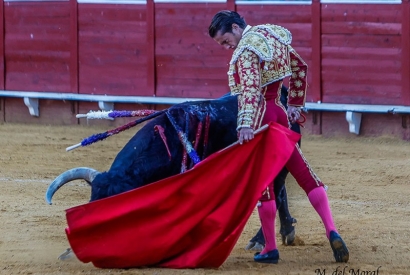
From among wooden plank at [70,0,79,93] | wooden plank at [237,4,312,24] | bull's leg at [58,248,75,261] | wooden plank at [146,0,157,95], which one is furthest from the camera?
wooden plank at [70,0,79,93]

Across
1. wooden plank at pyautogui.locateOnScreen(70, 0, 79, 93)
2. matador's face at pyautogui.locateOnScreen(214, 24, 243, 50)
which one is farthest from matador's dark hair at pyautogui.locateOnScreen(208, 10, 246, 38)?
wooden plank at pyautogui.locateOnScreen(70, 0, 79, 93)

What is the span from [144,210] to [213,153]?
505mm

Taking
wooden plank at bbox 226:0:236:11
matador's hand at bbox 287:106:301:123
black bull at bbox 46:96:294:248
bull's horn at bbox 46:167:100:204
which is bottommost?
bull's horn at bbox 46:167:100:204

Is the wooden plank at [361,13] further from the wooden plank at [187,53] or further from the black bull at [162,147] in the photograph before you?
the black bull at [162,147]

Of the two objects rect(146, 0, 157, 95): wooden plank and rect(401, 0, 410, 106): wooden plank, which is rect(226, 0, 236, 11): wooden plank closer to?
rect(146, 0, 157, 95): wooden plank

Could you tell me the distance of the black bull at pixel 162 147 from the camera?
422cm

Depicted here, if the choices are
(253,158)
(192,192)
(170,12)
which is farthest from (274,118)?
(170,12)

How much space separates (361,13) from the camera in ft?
29.7

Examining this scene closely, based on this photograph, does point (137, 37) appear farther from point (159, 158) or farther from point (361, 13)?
point (159, 158)

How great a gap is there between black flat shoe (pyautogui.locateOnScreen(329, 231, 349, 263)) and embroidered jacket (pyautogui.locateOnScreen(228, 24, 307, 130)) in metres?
0.57

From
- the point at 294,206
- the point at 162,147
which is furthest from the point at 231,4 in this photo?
the point at 162,147

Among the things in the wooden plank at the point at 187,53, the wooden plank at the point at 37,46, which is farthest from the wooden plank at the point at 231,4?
the wooden plank at the point at 37,46

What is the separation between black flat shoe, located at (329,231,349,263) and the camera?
413 centimetres

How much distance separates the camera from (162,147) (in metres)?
4.37
